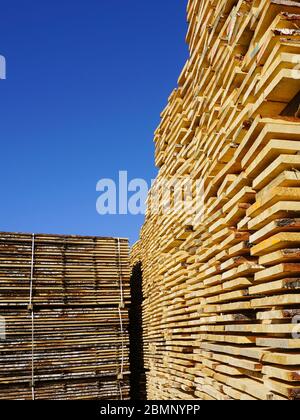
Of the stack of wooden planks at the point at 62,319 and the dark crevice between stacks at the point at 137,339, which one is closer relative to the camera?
the stack of wooden planks at the point at 62,319

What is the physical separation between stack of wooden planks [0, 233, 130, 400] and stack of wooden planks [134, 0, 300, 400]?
3.17 meters

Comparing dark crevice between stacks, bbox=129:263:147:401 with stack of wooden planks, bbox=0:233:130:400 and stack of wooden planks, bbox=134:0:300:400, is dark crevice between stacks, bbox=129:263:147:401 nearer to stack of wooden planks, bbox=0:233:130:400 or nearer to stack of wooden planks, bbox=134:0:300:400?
stack of wooden planks, bbox=0:233:130:400

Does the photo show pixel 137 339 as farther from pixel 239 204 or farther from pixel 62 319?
→ pixel 239 204

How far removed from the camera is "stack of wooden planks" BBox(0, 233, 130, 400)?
856cm

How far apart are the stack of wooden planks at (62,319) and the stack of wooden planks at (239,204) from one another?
3.17 metres

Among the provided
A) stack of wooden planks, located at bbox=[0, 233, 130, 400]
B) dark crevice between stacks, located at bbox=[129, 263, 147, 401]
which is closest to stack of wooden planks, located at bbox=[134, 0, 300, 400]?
stack of wooden planks, located at bbox=[0, 233, 130, 400]

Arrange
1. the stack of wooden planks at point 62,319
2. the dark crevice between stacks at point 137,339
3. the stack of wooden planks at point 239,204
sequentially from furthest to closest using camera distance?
the dark crevice between stacks at point 137,339 → the stack of wooden planks at point 62,319 → the stack of wooden planks at point 239,204

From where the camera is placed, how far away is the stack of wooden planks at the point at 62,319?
856 centimetres

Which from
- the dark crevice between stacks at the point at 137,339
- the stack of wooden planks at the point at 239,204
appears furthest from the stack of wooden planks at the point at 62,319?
the stack of wooden planks at the point at 239,204

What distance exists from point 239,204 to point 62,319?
6637mm

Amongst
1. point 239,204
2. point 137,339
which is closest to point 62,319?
point 137,339

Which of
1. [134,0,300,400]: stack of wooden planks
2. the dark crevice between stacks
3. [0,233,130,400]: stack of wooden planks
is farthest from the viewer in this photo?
the dark crevice between stacks

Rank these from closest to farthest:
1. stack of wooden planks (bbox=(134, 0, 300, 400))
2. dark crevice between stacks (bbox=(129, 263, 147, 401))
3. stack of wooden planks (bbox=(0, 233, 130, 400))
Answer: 1. stack of wooden planks (bbox=(134, 0, 300, 400))
2. stack of wooden planks (bbox=(0, 233, 130, 400))
3. dark crevice between stacks (bbox=(129, 263, 147, 401))

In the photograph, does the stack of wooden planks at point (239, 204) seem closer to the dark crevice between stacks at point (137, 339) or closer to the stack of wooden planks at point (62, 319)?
the stack of wooden planks at point (62, 319)
